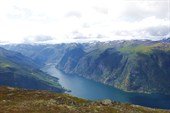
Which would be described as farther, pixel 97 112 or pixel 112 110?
pixel 112 110

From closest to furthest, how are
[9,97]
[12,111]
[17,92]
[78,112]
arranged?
[12,111], [78,112], [9,97], [17,92]

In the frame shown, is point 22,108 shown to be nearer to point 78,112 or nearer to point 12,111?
point 12,111

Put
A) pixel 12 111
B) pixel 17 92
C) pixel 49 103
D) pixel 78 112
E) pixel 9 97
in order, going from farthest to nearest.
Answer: pixel 17 92 < pixel 9 97 < pixel 49 103 < pixel 78 112 < pixel 12 111

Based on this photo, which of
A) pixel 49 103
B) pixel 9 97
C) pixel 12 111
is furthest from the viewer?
pixel 9 97

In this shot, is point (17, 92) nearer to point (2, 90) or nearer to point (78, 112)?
point (2, 90)

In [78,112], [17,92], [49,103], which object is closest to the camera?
[78,112]

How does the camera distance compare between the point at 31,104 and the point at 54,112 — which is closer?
the point at 54,112

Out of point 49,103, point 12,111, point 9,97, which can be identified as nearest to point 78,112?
point 49,103

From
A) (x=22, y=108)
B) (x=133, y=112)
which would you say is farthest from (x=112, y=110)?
(x=22, y=108)
